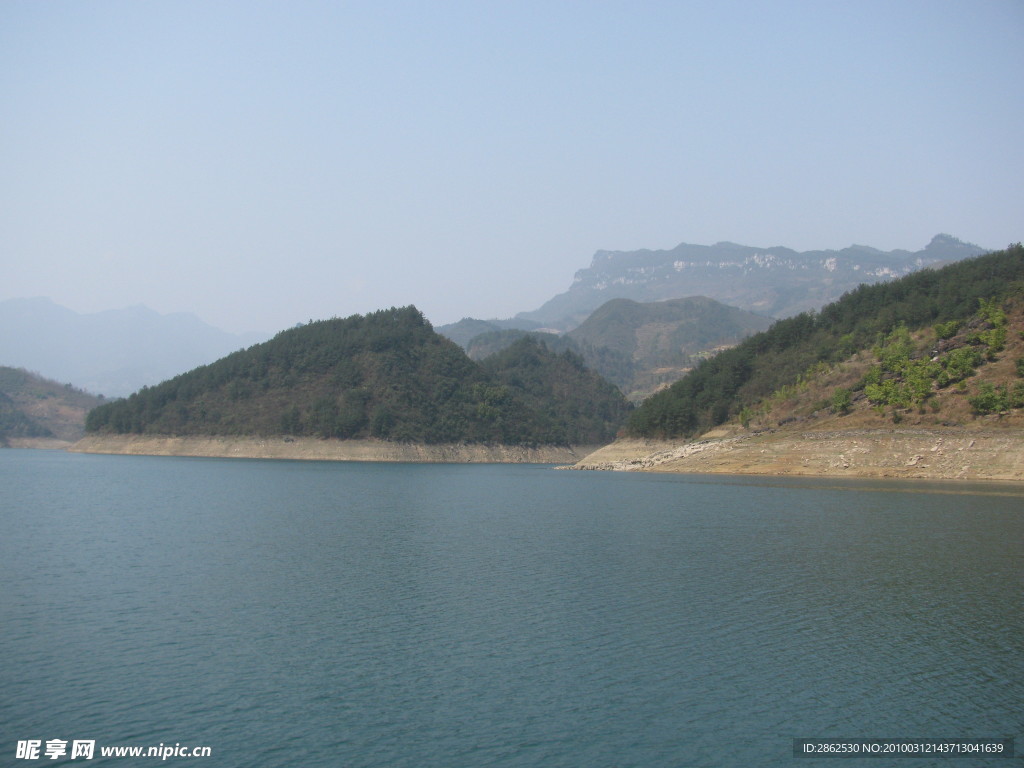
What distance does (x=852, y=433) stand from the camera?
76062mm

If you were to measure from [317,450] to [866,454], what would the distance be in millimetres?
85093

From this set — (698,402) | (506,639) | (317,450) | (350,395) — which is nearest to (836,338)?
(698,402)

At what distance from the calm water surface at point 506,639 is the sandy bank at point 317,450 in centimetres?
9085

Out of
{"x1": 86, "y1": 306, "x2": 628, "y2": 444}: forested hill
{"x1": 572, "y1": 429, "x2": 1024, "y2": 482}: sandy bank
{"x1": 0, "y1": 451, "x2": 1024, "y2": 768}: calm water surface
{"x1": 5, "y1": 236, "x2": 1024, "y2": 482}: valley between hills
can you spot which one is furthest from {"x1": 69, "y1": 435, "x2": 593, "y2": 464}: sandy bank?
{"x1": 0, "y1": 451, "x2": 1024, "y2": 768}: calm water surface

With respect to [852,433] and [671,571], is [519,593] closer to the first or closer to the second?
[671,571]

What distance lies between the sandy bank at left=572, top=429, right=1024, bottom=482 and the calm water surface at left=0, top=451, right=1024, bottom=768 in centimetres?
3188

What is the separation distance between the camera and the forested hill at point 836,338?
284 feet

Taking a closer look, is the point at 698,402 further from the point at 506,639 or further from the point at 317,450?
the point at 506,639

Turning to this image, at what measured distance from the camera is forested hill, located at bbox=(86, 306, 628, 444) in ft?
447

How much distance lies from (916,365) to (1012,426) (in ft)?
47.4

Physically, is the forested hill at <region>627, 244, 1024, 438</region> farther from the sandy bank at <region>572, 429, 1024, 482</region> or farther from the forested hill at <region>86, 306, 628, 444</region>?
the forested hill at <region>86, 306, 628, 444</region>

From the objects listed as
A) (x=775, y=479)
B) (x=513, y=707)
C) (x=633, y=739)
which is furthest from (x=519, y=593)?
(x=775, y=479)

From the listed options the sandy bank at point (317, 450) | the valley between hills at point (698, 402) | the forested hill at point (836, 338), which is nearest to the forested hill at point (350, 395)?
the valley between hills at point (698, 402)

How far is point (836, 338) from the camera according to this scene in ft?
337
